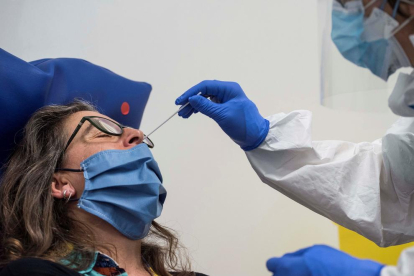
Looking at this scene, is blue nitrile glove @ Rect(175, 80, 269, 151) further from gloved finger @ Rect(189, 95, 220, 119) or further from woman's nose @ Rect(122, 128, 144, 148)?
woman's nose @ Rect(122, 128, 144, 148)

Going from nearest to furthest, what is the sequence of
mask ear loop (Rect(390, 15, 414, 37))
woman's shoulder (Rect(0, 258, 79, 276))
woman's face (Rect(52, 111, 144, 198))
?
mask ear loop (Rect(390, 15, 414, 37))
woman's shoulder (Rect(0, 258, 79, 276))
woman's face (Rect(52, 111, 144, 198))

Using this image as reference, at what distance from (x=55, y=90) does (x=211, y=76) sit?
747 millimetres

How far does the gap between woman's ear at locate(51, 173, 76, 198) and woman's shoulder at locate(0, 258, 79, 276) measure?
0.29 metres

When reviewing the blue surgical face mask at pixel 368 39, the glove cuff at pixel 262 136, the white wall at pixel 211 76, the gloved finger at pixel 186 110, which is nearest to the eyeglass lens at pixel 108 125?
the gloved finger at pixel 186 110

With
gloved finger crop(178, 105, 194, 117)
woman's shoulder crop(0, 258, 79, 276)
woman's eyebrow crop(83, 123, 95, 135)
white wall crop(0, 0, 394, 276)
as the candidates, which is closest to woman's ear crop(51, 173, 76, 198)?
woman's eyebrow crop(83, 123, 95, 135)

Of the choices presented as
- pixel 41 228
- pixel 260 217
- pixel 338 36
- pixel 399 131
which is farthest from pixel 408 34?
pixel 260 217

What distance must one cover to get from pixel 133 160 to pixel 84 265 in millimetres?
333

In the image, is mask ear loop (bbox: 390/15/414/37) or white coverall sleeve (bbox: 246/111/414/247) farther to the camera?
white coverall sleeve (bbox: 246/111/414/247)

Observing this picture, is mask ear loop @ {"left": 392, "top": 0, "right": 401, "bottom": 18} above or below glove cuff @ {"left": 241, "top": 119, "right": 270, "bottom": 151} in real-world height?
above

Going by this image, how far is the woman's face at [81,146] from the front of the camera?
1.44 m

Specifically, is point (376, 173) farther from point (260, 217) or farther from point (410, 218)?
point (260, 217)

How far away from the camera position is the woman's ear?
1.43 metres

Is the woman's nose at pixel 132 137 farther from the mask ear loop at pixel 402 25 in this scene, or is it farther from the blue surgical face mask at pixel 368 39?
the mask ear loop at pixel 402 25

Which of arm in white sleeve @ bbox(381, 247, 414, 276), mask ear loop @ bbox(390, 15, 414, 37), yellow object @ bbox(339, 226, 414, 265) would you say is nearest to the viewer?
arm in white sleeve @ bbox(381, 247, 414, 276)
